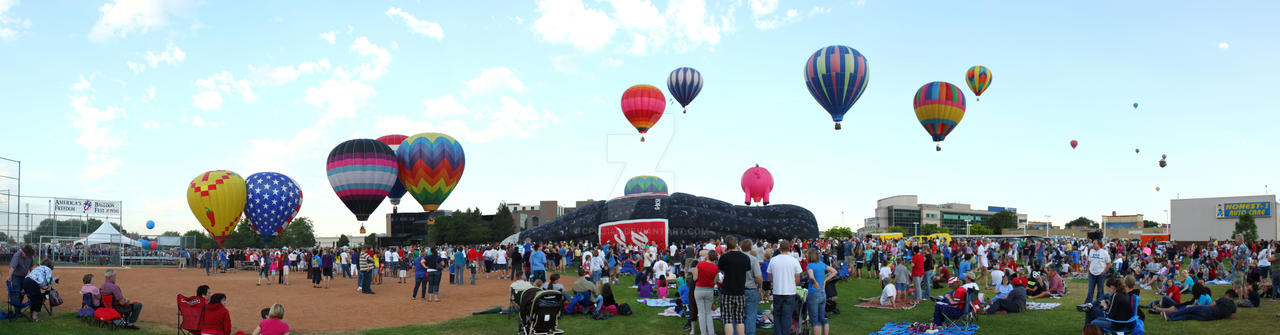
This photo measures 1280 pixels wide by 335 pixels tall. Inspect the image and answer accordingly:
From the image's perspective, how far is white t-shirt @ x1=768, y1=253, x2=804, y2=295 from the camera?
10180 millimetres

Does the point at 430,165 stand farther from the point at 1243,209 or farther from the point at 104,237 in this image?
the point at 1243,209

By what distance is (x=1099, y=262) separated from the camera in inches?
581

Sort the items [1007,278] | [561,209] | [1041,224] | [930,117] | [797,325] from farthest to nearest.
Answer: [1041,224], [561,209], [930,117], [1007,278], [797,325]

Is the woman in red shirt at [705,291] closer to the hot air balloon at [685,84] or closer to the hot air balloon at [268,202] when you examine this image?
the hot air balloon at [268,202]

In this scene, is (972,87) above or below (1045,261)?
above

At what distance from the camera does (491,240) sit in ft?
305

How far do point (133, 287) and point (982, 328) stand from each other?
23.5m

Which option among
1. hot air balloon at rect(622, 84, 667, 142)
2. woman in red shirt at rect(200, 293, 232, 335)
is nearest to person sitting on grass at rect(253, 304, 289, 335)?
woman in red shirt at rect(200, 293, 232, 335)

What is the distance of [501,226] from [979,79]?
66665 millimetres

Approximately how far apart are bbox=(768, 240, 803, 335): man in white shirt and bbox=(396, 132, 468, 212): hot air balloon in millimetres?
29698

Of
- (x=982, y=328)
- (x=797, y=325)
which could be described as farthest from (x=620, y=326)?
(x=982, y=328)

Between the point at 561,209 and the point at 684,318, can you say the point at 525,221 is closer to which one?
the point at 561,209

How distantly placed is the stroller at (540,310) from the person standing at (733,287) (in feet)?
8.03

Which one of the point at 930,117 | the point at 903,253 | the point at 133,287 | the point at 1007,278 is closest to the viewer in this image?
the point at 1007,278
